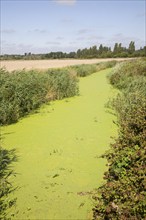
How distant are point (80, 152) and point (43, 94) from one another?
207 inches

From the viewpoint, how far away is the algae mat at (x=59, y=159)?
12.7 feet

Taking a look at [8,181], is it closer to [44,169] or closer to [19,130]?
[44,169]

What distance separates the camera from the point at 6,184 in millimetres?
4332

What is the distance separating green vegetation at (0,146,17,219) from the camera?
3.82m

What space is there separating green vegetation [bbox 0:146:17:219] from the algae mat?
0.38 feet

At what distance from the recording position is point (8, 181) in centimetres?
455

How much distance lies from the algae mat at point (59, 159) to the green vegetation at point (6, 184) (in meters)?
0.11

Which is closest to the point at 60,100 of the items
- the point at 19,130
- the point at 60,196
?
the point at 19,130

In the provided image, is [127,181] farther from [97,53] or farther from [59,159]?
[97,53]

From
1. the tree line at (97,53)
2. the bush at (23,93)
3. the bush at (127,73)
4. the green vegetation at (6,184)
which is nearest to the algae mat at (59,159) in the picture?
the green vegetation at (6,184)

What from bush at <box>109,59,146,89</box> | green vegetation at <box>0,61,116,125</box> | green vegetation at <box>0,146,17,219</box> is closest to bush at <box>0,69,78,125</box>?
green vegetation at <box>0,61,116,125</box>

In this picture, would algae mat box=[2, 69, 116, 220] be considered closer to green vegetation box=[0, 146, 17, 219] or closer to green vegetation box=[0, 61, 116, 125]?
green vegetation box=[0, 146, 17, 219]

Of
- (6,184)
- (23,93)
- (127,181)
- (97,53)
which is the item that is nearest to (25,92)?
(23,93)

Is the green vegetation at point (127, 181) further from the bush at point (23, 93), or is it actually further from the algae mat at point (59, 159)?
the bush at point (23, 93)
